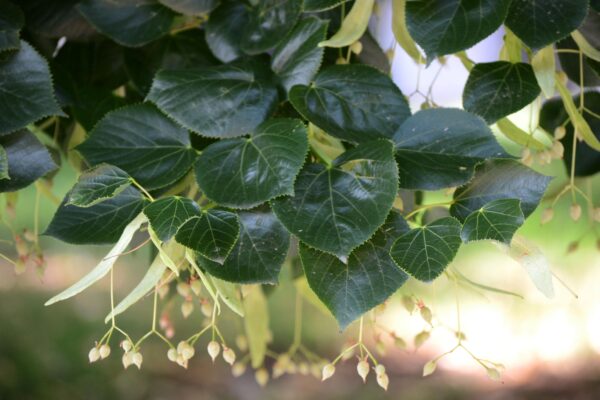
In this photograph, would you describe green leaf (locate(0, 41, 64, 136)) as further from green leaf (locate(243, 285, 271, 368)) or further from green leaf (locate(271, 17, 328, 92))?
green leaf (locate(243, 285, 271, 368))

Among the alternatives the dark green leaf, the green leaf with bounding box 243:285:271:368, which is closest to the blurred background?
the green leaf with bounding box 243:285:271:368

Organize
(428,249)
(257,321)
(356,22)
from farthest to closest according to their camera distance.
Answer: (257,321)
(356,22)
(428,249)

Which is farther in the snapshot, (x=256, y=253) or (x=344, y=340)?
(x=344, y=340)

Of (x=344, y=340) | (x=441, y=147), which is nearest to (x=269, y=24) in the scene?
(x=441, y=147)

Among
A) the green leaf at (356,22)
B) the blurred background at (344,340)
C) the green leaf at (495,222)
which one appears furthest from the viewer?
the blurred background at (344,340)

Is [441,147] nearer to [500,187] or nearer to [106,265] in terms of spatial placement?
[500,187]

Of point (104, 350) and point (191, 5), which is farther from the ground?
point (191, 5)

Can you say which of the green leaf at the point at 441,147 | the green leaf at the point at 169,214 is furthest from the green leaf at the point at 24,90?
the green leaf at the point at 441,147

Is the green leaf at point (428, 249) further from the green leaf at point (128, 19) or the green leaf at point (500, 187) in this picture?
the green leaf at point (128, 19)
